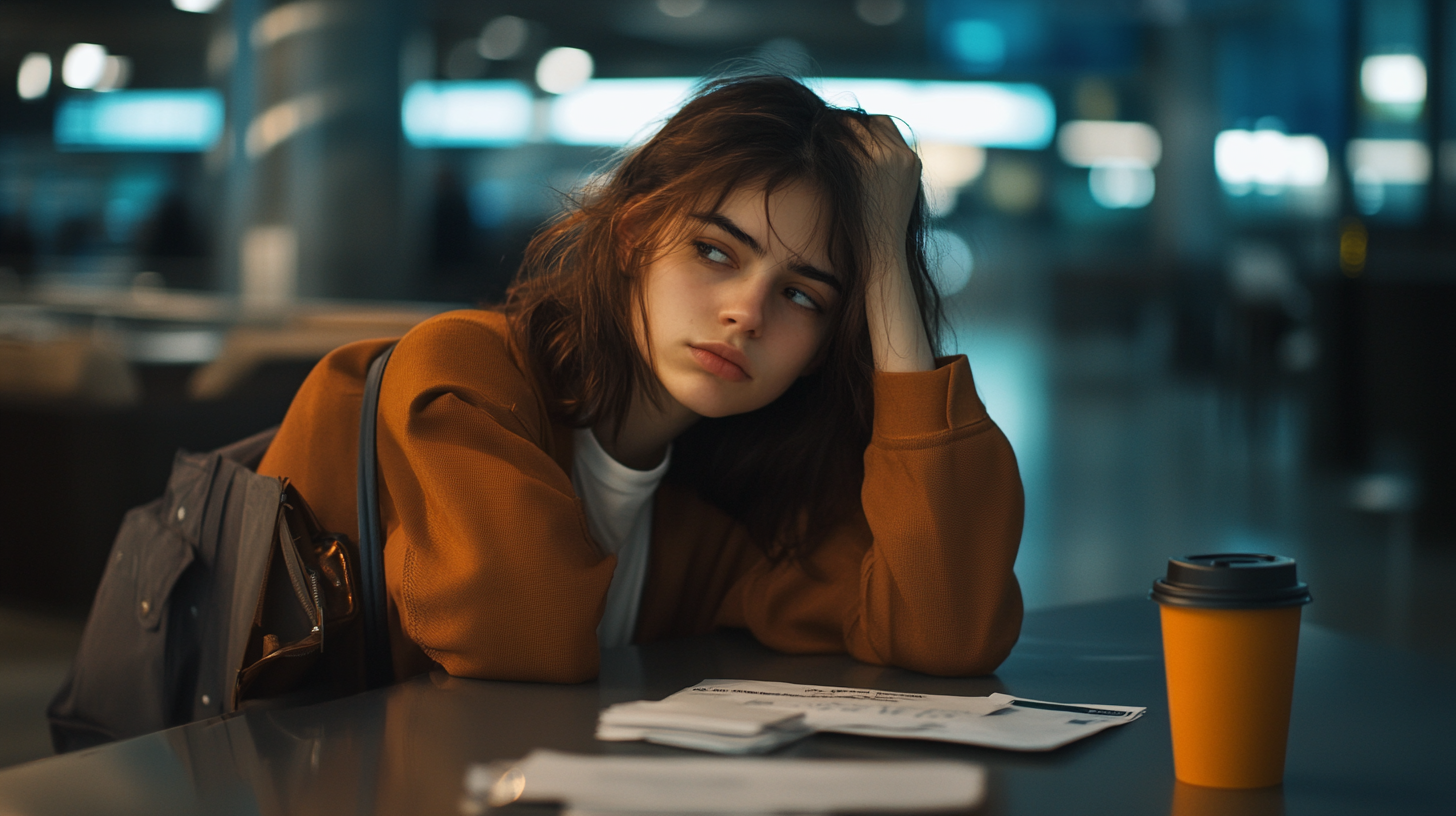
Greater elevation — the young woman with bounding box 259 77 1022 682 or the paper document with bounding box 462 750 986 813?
the young woman with bounding box 259 77 1022 682

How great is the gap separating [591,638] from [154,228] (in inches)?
430

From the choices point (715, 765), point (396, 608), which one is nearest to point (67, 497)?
point (396, 608)

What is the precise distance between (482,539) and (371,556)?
200 millimetres

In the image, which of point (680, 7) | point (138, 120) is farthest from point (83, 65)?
point (680, 7)

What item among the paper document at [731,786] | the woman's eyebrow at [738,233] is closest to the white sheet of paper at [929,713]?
the paper document at [731,786]

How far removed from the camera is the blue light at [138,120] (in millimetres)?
10117

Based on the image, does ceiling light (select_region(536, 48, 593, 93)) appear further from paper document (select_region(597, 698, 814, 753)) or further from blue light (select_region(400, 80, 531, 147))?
paper document (select_region(597, 698, 814, 753))

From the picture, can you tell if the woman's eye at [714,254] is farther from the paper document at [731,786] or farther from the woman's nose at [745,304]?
the paper document at [731,786]

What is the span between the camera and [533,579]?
0.99 meters

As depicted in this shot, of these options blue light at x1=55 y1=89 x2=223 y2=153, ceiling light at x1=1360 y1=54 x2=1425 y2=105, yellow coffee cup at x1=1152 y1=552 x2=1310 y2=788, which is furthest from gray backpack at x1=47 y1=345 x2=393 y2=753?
blue light at x1=55 y1=89 x2=223 y2=153

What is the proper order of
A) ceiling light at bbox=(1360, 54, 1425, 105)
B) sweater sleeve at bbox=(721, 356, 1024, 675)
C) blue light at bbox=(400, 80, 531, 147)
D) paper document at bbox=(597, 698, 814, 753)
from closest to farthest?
paper document at bbox=(597, 698, 814, 753), sweater sleeve at bbox=(721, 356, 1024, 675), ceiling light at bbox=(1360, 54, 1425, 105), blue light at bbox=(400, 80, 531, 147)

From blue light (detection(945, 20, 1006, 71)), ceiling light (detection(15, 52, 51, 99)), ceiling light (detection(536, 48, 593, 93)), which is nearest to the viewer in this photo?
ceiling light (detection(15, 52, 51, 99))

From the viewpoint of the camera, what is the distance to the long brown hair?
Result: 1175mm

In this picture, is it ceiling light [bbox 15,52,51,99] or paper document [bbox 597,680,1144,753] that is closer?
paper document [bbox 597,680,1144,753]
